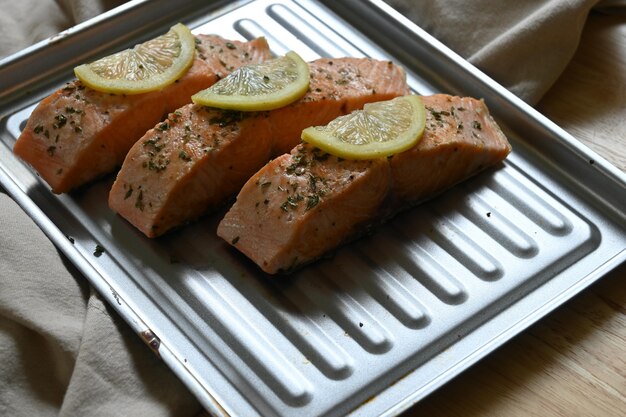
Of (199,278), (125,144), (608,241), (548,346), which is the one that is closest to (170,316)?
(199,278)

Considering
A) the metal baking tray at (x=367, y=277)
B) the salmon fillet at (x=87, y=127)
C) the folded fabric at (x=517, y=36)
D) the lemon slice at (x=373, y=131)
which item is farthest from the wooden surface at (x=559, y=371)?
the salmon fillet at (x=87, y=127)

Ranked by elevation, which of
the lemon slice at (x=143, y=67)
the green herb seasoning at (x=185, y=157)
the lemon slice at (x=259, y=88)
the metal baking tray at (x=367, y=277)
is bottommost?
the metal baking tray at (x=367, y=277)

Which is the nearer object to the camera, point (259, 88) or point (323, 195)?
point (323, 195)

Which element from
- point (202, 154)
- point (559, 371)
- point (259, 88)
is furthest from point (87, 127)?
point (559, 371)

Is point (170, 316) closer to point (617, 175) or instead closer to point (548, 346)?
point (548, 346)

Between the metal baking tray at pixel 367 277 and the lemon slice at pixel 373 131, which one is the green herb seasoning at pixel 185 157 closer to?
the metal baking tray at pixel 367 277

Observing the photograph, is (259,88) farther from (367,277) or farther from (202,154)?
(367,277)

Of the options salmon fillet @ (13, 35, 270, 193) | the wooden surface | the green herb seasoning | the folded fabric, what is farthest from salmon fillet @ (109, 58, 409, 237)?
the wooden surface

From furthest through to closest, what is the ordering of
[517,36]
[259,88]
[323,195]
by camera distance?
[517,36] < [259,88] < [323,195]
